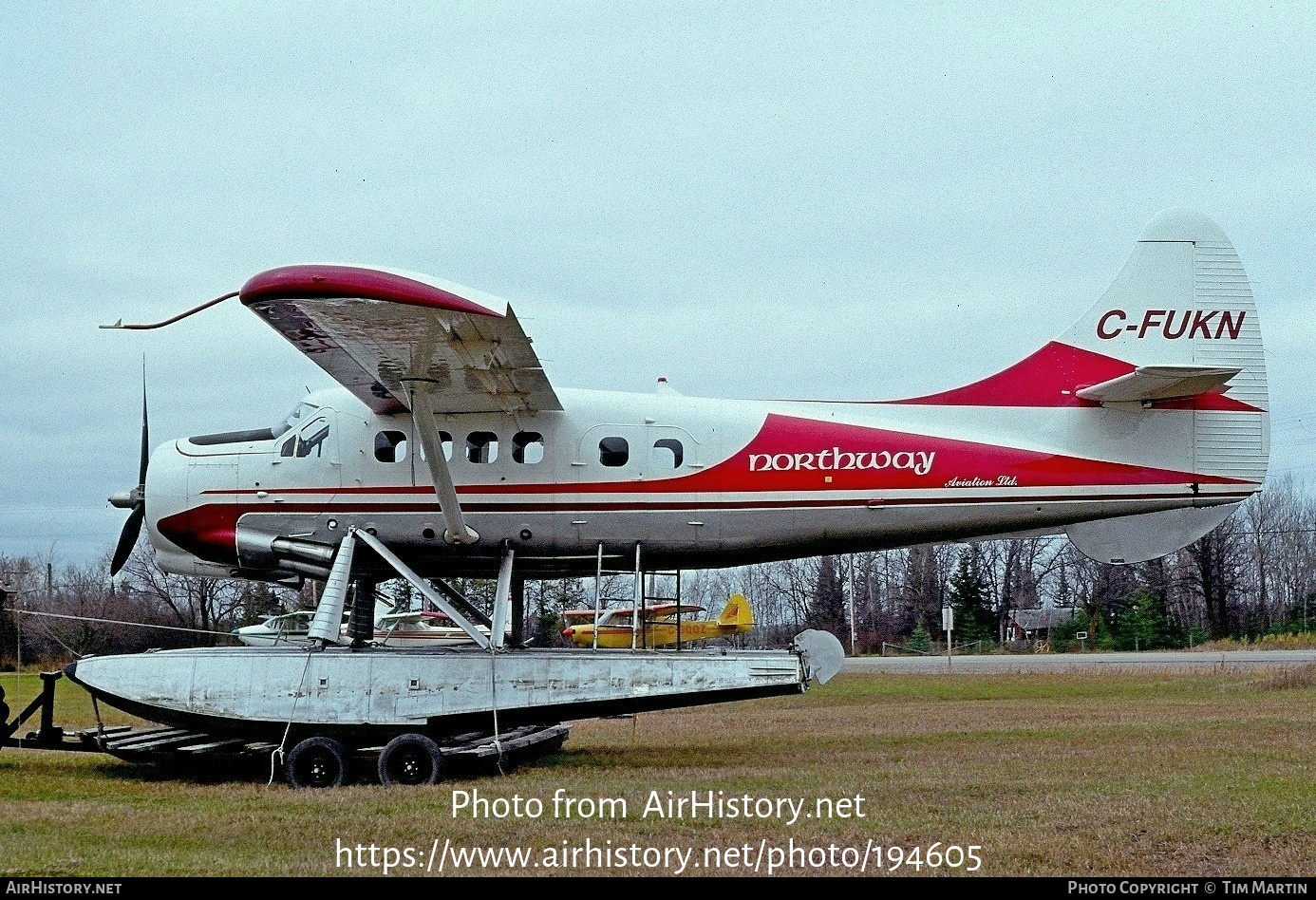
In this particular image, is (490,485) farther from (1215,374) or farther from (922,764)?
(1215,374)

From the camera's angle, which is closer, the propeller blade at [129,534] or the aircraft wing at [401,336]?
the aircraft wing at [401,336]

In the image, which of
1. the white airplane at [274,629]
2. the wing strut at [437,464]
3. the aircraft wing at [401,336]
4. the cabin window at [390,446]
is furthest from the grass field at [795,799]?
the white airplane at [274,629]

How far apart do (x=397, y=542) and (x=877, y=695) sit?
13456 mm

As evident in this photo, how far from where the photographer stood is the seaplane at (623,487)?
1192 centimetres

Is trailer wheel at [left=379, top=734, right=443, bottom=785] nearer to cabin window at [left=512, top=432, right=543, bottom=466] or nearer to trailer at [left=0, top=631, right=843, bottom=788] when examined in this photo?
trailer at [left=0, top=631, right=843, bottom=788]

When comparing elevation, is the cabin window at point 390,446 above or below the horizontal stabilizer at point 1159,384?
below

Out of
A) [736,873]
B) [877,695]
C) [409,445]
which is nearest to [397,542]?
[409,445]

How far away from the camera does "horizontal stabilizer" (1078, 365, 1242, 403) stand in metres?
11.9

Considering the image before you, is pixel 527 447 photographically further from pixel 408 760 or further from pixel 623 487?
pixel 408 760

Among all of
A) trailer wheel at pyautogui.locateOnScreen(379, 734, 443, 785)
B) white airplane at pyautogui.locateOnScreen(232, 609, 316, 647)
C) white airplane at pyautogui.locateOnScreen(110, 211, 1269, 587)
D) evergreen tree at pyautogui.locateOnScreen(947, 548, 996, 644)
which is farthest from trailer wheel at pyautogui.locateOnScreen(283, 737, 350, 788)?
evergreen tree at pyautogui.locateOnScreen(947, 548, 996, 644)

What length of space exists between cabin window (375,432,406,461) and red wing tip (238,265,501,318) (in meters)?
3.42

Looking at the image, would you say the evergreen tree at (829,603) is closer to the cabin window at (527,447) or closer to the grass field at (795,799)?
the grass field at (795,799)

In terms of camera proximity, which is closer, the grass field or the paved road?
the grass field

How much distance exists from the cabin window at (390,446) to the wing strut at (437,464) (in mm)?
471
